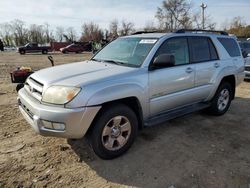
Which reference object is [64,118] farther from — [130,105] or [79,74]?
[130,105]

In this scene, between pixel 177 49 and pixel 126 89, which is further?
pixel 177 49

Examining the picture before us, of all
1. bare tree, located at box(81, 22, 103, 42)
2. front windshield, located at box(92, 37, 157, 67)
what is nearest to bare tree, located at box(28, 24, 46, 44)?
bare tree, located at box(81, 22, 103, 42)

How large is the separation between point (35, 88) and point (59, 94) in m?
0.61

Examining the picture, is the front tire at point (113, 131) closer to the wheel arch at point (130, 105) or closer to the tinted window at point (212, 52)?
the wheel arch at point (130, 105)

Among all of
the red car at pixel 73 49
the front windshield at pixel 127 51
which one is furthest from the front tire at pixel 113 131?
the red car at pixel 73 49

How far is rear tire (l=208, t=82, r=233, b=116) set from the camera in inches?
207

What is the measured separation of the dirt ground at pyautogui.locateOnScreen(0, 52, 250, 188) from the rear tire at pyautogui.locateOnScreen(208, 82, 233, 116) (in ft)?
1.47

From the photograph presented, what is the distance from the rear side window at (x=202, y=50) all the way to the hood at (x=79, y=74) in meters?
1.58

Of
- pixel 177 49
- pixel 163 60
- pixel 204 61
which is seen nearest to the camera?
pixel 163 60

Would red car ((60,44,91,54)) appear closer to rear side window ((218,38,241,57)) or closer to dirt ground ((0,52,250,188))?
dirt ground ((0,52,250,188))

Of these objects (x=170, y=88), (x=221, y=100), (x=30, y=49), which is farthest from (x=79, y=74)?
(x=30, y=49)

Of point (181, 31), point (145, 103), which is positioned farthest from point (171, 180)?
point (181, 31)

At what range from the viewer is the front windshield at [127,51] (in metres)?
3.96

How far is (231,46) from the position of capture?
557 cm
